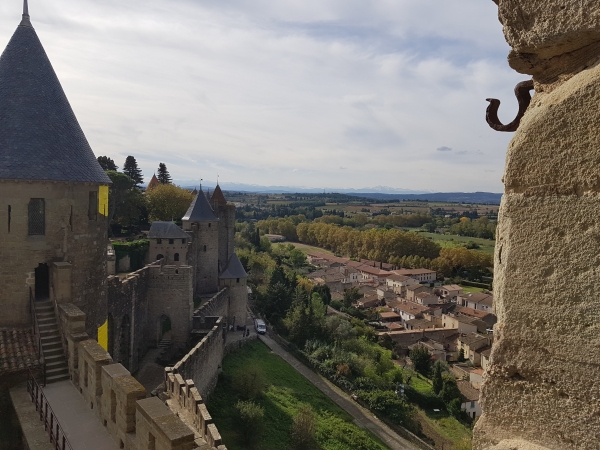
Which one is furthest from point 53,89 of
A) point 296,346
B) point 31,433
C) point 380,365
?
point 380,365

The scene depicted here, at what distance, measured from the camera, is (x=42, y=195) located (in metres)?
10.3

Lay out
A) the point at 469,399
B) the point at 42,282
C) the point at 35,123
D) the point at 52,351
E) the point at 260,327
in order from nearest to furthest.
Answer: the point at 52,351, the point at 35,123, the point at 42,282, the point at 260,327, the point at 469,399

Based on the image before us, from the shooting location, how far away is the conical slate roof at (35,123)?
10.2m

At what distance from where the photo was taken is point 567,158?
211cm

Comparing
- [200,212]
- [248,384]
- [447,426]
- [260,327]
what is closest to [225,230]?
[200,212]

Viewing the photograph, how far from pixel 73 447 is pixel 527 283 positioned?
7675 millimetres

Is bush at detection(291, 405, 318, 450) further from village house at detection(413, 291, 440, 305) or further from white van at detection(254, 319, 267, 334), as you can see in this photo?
village house at detection(413, 291, 440, 305)

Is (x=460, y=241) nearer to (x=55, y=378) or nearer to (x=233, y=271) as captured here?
(x=233, y=271)

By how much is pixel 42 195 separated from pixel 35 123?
5.97 ft

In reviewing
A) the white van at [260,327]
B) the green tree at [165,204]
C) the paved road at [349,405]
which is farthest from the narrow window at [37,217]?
the green tree at [165,204]

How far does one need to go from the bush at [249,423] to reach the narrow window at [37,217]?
11979 millimetres

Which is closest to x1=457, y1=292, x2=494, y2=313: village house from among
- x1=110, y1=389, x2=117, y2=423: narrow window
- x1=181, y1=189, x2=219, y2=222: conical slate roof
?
x1=181, y1=189, x2=219, y2=222: conical slate roof

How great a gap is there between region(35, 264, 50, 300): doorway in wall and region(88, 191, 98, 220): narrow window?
5.15 ft

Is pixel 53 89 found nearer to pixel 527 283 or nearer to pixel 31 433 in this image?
pixel 31 433
